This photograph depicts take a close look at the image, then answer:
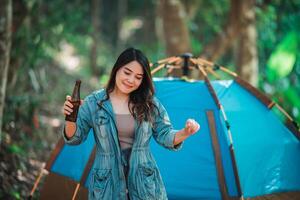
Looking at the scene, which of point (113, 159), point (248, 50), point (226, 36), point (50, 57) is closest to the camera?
point (113, 159)

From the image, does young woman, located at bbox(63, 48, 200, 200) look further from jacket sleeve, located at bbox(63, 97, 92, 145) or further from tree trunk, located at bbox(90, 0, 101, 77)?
tree trunk, located at bbox(90, 0, 101, 77)

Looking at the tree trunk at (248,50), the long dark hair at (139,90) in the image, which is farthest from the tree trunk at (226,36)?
the long dark hair at (139,90)

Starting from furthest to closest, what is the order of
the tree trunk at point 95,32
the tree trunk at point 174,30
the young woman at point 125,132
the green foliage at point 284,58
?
the tree trunk at point 95,32 < the tree trunk at point 174,30 < the green foliage at point 284,58 < the young woman at point 125,132

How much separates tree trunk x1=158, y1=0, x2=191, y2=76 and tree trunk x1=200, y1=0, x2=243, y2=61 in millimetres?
551

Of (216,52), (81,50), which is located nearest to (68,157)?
(216,52)

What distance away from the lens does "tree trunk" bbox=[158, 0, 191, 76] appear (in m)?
7.19

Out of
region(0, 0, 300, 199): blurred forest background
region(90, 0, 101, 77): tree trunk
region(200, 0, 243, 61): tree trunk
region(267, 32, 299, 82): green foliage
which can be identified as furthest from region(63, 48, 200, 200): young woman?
region(90, 0, 101, 77): tree trunk

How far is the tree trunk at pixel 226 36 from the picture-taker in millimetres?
7582

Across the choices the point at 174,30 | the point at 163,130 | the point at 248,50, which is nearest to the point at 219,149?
the point at 163,130

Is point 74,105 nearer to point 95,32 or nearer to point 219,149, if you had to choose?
point 219,149

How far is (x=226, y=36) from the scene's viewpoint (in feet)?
25.0

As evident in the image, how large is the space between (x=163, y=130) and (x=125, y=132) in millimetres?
224

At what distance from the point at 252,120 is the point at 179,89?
2.34 ft

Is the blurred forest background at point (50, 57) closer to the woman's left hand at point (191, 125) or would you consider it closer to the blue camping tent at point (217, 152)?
the blue camping tent at point (217, 152)
